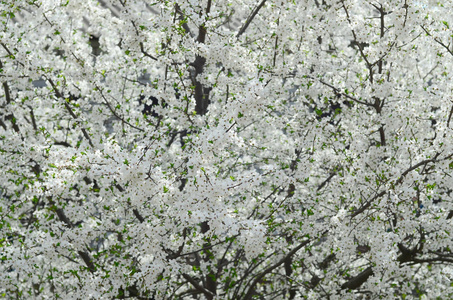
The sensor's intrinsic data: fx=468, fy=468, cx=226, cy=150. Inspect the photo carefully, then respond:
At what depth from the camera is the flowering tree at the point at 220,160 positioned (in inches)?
196

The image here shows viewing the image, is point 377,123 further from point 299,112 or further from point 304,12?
point 304,12

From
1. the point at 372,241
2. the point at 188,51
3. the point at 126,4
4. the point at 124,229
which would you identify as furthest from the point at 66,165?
the point at 372,241

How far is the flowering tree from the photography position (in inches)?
196

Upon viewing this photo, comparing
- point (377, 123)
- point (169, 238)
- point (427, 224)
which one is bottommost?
point (169, 238)

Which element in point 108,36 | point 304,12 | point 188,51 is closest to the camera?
point 188,51

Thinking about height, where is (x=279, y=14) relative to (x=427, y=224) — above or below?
above

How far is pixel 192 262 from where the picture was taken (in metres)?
8.27

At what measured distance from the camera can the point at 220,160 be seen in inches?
283

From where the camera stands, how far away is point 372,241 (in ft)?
19.1

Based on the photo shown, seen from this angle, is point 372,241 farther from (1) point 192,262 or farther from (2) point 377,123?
(1) point 192,262

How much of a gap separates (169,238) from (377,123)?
11.4ft

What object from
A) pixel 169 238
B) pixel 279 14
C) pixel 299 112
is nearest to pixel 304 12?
pixel 279 14

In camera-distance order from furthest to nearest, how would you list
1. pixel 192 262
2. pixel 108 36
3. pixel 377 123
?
pixel 108 36 → pixel 192 262 → pixel 377 123

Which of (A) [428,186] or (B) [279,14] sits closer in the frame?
(A) [428,186]
